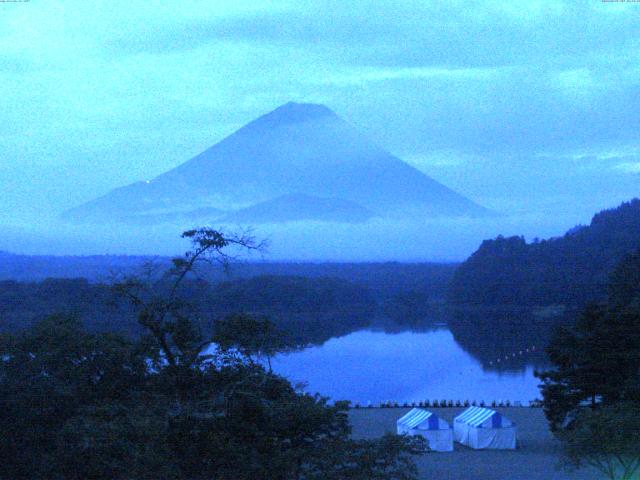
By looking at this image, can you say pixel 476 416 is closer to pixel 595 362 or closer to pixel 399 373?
pixel 595 362

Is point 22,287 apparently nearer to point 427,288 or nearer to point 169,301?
point 169,301

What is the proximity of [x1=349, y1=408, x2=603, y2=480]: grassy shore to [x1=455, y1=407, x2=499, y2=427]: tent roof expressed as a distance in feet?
1.14

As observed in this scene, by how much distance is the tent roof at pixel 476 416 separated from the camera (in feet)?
36.4

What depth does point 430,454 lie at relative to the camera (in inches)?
420

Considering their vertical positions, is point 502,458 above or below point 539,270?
below

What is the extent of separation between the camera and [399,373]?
22.1m

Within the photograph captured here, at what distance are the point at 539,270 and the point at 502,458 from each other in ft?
121

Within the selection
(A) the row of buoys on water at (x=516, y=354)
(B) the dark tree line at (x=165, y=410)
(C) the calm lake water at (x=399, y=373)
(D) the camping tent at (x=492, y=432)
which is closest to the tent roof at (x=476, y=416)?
(D) the camping tent at (x=492, y=432)

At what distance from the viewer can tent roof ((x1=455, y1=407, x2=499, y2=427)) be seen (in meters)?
11.1

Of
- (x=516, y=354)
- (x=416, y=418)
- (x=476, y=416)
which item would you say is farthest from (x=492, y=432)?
(x=516, y=354)

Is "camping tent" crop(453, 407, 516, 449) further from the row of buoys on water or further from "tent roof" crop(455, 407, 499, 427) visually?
the row of buoys on water

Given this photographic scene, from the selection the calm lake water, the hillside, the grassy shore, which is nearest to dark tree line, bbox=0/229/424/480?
the grassy shore

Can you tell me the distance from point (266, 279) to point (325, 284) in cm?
403

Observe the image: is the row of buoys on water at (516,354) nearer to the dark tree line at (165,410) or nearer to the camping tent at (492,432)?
the camping tent at (492,432)
